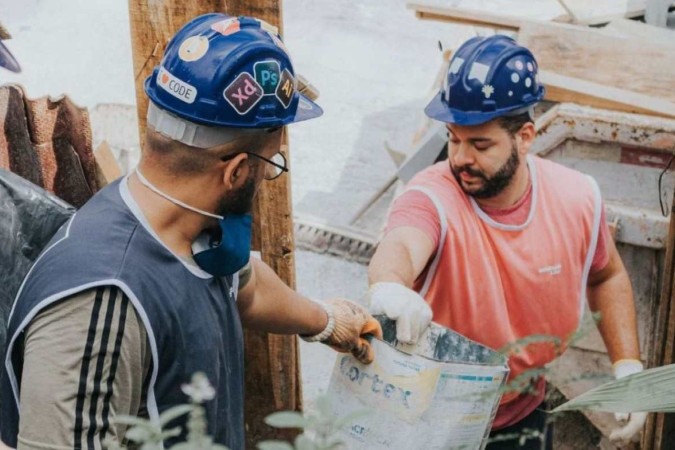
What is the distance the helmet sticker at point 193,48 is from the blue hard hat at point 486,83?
121 cm

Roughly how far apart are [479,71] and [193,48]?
52.1 inches

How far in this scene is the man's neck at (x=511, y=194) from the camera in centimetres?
337

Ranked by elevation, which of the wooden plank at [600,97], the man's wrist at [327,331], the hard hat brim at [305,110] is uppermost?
the hard hat brim at [305,110]

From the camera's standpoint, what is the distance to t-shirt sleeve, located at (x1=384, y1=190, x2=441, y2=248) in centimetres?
319

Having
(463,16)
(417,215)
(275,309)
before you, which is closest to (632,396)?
(275,309)

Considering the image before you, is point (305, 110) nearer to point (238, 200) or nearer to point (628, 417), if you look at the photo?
point (238, 200)

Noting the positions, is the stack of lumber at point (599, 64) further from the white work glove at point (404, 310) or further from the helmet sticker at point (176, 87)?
the helmet sticker at point (176, 87)

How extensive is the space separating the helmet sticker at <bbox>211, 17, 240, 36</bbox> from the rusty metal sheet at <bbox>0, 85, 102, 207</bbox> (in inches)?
43.1

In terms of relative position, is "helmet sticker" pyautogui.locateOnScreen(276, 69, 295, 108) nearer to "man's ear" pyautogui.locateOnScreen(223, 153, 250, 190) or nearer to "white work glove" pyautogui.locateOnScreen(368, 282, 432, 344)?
"man's ear" pyautogui.locateOnScreen(223, 153, 250, 190)

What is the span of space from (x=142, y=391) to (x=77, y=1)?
8.69 m

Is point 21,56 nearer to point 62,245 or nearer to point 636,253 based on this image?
point 636,253

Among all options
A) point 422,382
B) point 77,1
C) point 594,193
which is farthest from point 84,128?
point 77,1

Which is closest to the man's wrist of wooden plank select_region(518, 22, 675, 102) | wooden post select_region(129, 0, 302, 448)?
wooden post select_region(129, 0, 302, 448)

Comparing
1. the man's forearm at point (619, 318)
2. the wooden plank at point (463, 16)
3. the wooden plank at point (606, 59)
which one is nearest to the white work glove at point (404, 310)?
the man's forearm at point (619, 318)
